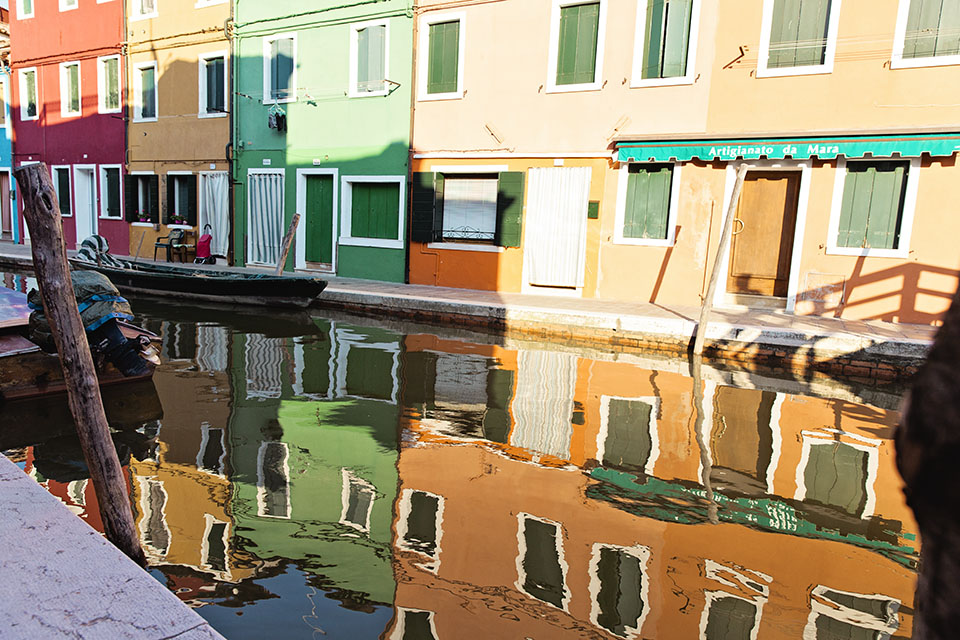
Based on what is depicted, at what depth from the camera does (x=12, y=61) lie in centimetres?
2205

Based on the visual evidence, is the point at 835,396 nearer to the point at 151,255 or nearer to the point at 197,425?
the point at 197,425

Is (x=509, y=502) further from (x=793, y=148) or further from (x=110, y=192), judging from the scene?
(x=110, y=192)

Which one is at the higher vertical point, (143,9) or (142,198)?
(143,9)

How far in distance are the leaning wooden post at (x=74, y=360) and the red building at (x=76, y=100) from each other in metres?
18.1

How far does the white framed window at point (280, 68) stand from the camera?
1634 centimetres

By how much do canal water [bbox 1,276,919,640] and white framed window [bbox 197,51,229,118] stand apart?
461 inches

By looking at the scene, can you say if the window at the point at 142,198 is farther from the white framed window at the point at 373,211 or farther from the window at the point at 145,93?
the white framed window at the point at 373,211

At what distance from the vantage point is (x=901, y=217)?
33.8ft

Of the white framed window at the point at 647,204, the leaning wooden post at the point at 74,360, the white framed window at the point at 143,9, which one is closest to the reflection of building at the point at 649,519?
the leaning wooden post at the point at 74,360

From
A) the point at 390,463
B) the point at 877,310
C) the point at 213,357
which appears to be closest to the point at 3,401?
the point at 213,357

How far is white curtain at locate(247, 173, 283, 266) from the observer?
16953 mm

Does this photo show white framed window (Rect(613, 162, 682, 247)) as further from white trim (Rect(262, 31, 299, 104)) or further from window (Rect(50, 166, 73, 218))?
window (Rect(50, 166, 73, 218))

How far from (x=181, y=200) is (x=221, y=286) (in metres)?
7.65

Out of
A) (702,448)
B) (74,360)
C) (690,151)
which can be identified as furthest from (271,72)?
(74,360)
